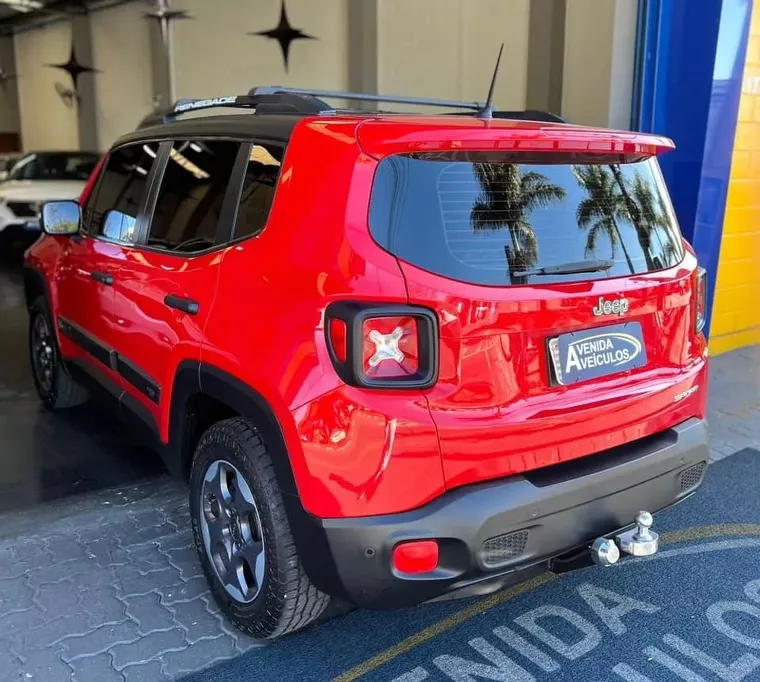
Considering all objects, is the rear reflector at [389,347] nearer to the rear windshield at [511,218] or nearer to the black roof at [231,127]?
the rear windshield at [511,218]

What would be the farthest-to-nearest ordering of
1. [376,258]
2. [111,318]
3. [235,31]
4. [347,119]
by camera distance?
[235,31]
[111,318]
[347,119]
[376,258]

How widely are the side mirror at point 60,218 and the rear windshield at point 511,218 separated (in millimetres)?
2457

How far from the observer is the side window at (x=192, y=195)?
9.25 ft

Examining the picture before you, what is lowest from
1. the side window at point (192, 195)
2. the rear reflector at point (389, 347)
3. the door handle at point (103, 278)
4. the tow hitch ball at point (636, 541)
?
the tow hitch ball at point (636, 541)

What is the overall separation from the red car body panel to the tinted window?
10.3m

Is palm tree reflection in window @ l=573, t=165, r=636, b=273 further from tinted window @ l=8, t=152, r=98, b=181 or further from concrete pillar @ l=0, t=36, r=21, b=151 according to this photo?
concrete pillar @ l=0, t=36, r=21, b=151

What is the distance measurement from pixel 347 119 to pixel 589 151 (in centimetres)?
76

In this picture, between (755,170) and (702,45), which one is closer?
(702,45)

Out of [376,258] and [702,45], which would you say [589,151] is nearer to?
[376,258]

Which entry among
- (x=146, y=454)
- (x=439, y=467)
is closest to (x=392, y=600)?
(x=439, y=467)

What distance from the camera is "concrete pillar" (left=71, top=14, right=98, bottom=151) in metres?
17.9

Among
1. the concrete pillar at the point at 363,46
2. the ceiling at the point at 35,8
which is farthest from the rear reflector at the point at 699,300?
the ceiling at the point at 35,8

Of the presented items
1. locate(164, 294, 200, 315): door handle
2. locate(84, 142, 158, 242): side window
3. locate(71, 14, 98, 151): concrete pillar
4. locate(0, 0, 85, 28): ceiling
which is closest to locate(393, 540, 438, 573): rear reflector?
locate(164, 294, 200, 315): door handle

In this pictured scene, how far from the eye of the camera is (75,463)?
165 inches
